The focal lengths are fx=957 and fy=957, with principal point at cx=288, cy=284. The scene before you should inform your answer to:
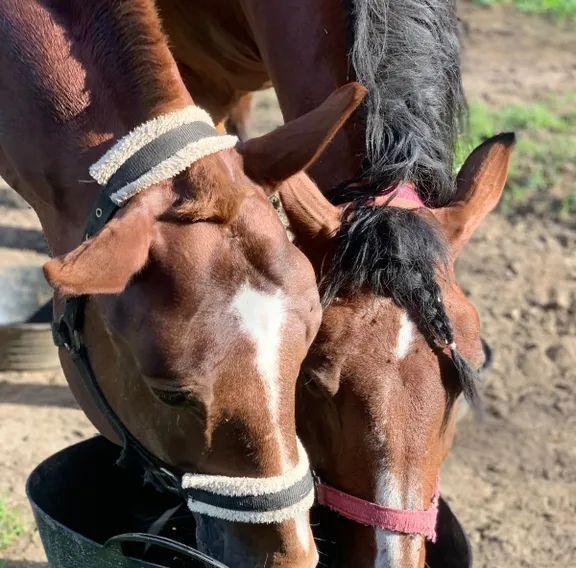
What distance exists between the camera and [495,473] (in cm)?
379

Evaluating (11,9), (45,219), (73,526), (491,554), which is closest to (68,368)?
(45,219)

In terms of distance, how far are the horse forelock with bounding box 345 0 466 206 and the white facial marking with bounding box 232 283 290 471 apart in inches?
25.4

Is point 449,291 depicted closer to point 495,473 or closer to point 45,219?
point 45,219

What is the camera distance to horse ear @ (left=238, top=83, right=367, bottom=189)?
6.51ft

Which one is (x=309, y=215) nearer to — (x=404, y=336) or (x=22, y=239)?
(x=404, y=336)

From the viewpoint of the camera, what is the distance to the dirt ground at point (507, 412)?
11.4 feet

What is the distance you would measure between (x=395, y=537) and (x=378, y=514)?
72 millimetres

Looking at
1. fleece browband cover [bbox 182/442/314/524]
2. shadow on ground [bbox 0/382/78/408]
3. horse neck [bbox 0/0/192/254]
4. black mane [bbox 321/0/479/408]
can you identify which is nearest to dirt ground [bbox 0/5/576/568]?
shadow on ground [bbox 0/382/78/408]

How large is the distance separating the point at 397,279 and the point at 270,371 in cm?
51

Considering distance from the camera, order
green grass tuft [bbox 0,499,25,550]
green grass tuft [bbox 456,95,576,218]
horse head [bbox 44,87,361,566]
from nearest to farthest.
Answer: horse head [bbox 44,87,361,566]
green grass tuft [bbox 0,499,25,550]
green grass tuft [bbox 456,95,576,218]

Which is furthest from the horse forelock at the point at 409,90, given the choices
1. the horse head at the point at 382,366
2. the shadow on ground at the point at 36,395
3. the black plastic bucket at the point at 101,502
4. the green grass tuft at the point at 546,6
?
the green grass tuft at the point at 546,6

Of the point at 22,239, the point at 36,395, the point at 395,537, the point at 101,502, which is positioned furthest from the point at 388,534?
Result: the point at 22,239

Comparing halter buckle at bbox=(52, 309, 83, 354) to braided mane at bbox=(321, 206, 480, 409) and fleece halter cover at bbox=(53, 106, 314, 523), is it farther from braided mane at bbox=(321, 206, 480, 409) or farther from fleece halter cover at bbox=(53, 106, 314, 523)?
braided mane at bbox=(321, 206, 480, 409)

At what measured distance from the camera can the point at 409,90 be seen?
99.0 inches
